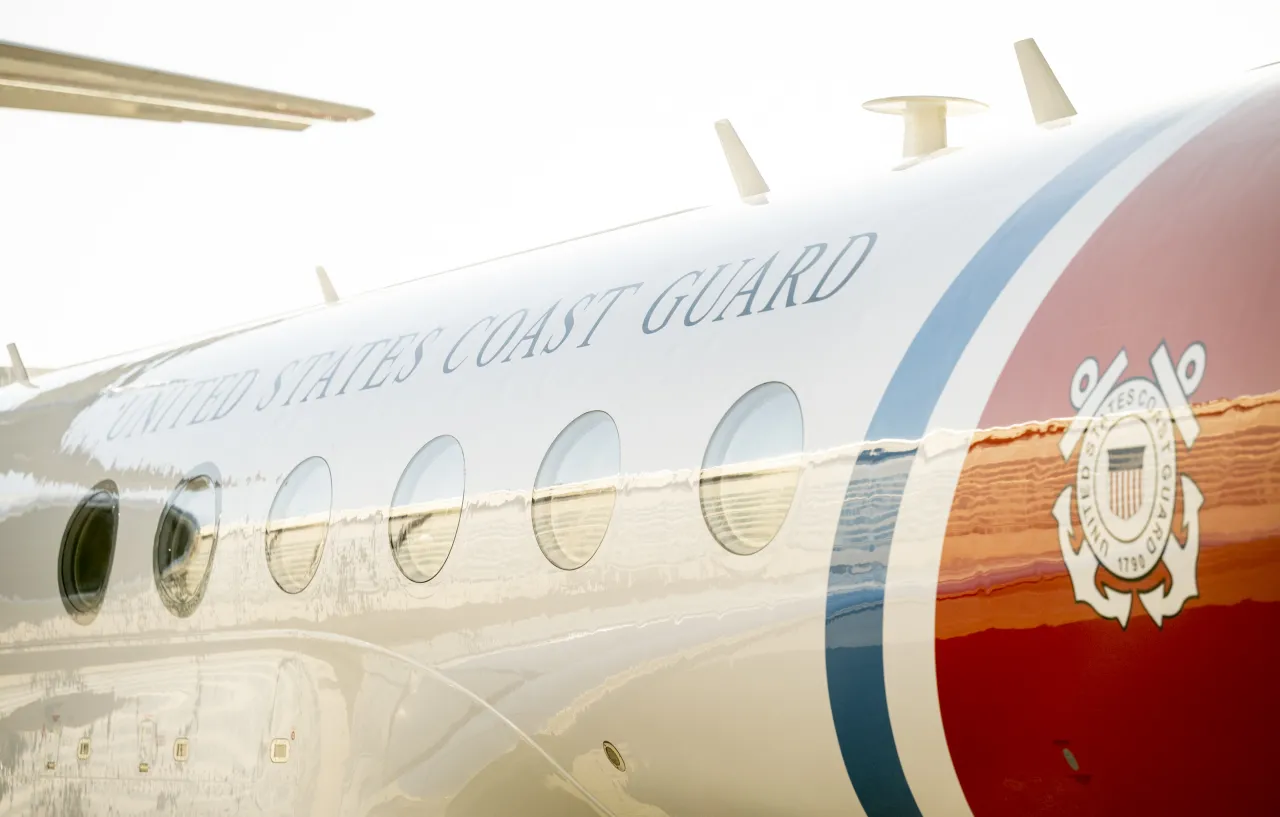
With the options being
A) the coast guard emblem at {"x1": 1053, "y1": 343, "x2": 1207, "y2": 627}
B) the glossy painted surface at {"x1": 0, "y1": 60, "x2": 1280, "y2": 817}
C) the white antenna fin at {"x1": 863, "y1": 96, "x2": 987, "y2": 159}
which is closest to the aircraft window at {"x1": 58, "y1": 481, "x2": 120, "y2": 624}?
the glossy painted surface at {"x1": 0, "y1": 60, "x2": 1280, "y2": 817}

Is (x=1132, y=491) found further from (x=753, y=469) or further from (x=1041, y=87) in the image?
(x=1041, y=87)

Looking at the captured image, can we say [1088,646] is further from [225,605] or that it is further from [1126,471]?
[225,605]

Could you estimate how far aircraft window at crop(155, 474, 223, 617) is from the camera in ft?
24.8

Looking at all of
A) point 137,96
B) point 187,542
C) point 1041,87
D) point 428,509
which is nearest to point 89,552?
point 187,542

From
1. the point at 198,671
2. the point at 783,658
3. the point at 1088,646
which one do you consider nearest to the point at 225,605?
the point at 198,671

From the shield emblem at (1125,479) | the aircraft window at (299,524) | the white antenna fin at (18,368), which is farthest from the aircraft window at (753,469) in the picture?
the white antenna fin at (18,368)

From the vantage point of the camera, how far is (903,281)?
501 centimetres

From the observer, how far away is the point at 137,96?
7703 millimetres

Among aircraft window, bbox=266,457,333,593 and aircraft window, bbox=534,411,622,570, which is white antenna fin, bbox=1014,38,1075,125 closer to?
aircraft window, bbox=534,411,622,570

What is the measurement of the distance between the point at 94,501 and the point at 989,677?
582 cm

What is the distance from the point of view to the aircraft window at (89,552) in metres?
8.25

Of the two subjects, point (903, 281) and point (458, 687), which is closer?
point (903, 281)

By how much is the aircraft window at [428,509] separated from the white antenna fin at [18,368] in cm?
511

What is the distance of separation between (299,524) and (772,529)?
114 inches
